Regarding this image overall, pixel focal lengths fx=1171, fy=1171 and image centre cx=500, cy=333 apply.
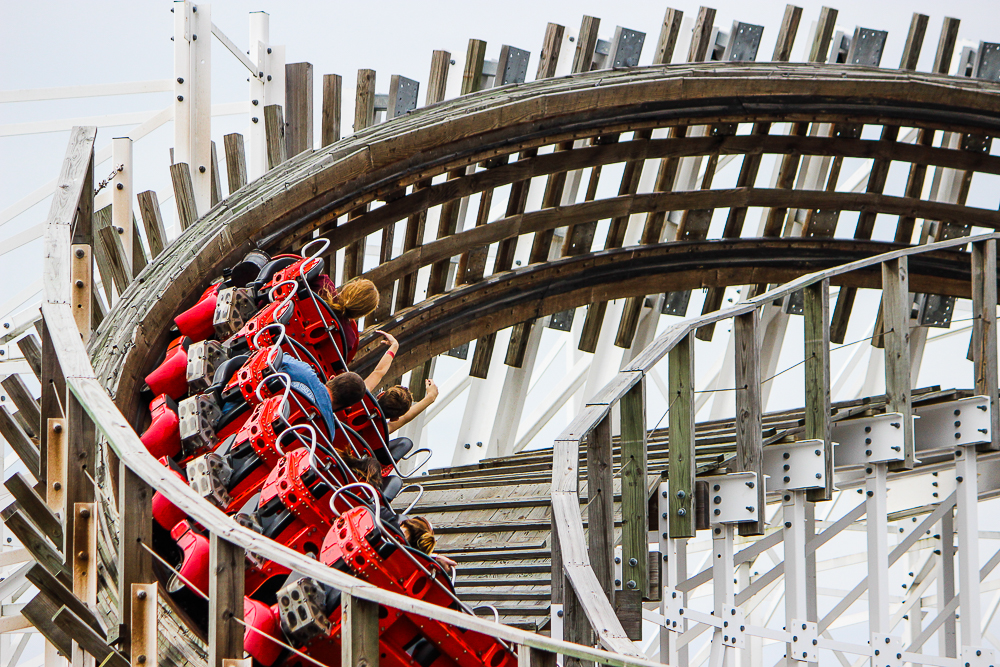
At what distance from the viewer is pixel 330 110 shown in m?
6.84

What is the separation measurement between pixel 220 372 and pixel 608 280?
4234mm

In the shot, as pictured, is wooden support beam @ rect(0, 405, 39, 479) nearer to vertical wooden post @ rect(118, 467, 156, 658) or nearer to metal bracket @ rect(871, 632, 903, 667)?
vertical wooden post @ rect(118, 467, 156, 658)

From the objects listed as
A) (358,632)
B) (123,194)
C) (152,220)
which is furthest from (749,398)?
(123,194)

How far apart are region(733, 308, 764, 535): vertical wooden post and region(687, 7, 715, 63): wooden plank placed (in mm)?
3228

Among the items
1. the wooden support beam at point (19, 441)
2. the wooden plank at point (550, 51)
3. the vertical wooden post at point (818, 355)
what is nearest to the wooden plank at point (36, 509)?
the wooden support beam at point (19, 441)

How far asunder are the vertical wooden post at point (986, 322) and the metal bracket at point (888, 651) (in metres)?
1.25

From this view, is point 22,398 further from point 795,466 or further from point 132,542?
point 795,466

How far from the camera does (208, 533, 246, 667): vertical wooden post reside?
3021 mm

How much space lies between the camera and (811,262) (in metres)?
9.03

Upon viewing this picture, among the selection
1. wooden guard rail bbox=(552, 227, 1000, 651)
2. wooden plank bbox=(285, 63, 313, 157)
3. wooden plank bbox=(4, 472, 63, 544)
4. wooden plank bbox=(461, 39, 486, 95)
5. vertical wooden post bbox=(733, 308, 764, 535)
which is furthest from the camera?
wooden plank bbox=(461, 39, 486, 95)

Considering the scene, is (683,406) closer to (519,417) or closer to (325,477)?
(325,477)

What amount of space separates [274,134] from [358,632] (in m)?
4.33

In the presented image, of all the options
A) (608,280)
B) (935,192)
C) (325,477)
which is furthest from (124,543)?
(935,192)

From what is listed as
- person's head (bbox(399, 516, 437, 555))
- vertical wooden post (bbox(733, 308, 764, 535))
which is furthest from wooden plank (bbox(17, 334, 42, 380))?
vertical wooden post (bbox(733, 308, 764, 535))
